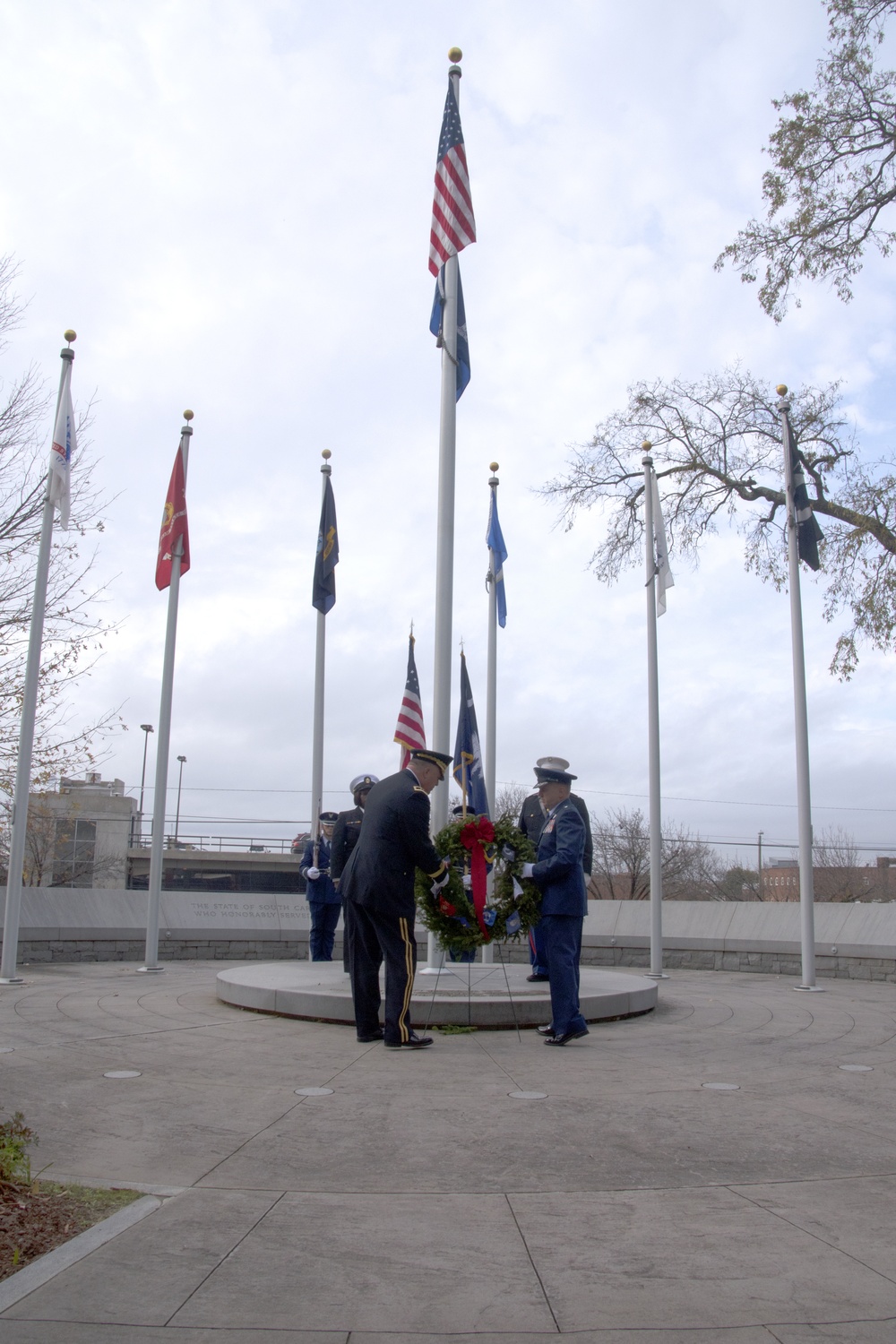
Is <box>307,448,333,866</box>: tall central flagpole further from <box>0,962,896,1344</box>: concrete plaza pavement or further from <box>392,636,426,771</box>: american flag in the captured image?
<box>0,962,896,1344</box>: concrete plaza pavement

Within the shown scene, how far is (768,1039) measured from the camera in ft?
25.1

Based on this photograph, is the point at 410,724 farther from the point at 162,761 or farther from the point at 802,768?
the point at 802,768

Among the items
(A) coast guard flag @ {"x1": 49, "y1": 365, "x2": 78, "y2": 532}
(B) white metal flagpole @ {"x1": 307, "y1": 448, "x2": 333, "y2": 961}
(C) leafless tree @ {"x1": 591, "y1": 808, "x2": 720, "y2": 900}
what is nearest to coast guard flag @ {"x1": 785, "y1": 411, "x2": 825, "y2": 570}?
(B) white metal flagpole @ {"x1": 307, "y1": 448, "x2": 333, "y2": 961}

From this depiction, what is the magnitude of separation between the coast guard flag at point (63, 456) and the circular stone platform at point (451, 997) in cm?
553

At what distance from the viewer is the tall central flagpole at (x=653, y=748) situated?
12.1 metres

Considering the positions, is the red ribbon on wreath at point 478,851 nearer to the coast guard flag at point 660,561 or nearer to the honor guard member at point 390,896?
the honor guard member at point 390,896

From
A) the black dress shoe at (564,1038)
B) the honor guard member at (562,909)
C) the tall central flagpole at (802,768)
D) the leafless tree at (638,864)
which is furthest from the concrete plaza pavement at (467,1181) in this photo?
the leafless tree at (638,864)

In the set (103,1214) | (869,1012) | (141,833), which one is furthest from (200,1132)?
(141,833)

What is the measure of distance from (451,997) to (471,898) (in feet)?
2.67

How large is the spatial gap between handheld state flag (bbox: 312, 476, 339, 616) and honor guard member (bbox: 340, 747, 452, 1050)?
6708mm

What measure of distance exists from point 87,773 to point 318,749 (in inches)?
292

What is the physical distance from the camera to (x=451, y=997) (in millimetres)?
7867

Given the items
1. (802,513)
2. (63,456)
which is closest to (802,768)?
(802,513)

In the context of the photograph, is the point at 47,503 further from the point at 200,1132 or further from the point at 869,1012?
the point at 869,1012
